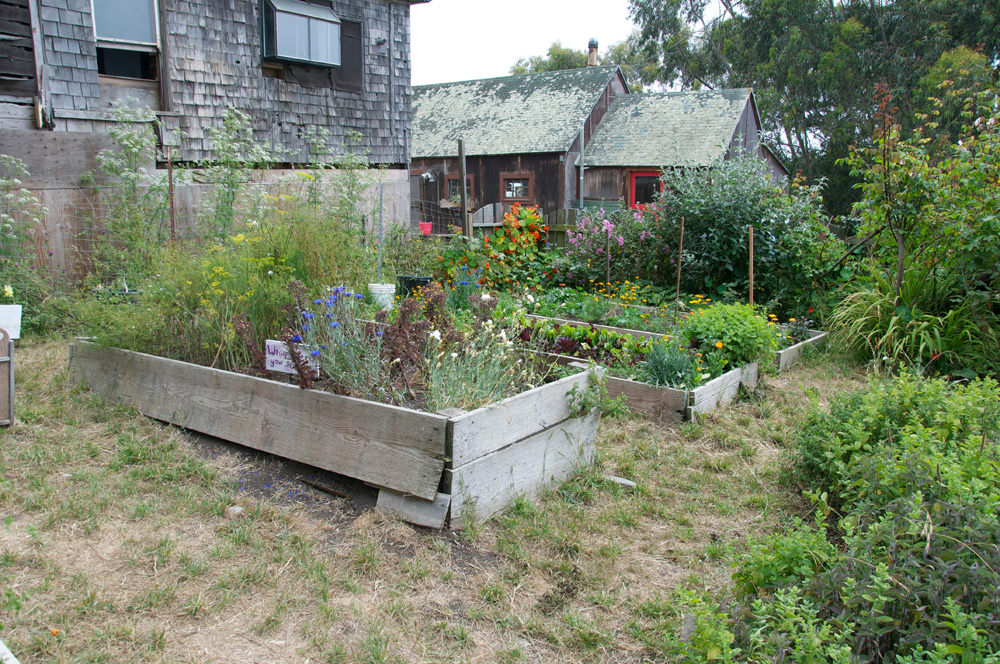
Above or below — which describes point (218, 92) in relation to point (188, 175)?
above

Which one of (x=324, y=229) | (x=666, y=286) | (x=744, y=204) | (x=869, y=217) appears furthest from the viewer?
(x=666, y=286)

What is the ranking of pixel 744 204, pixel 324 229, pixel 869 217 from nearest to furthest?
pixel 324 229 < pixel 869 217 < pixel 744 204

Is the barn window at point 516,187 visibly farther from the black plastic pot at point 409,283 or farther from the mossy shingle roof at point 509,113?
the black plastic pot at point 409,283

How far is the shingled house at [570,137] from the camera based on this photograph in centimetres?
1980

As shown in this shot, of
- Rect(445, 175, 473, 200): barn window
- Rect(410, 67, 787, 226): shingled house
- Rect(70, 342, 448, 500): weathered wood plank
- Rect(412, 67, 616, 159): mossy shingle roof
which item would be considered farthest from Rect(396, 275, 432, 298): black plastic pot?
Rect(445, 175, 473, 200): barn window

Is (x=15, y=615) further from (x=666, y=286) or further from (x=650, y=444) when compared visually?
(x=666, y=286)

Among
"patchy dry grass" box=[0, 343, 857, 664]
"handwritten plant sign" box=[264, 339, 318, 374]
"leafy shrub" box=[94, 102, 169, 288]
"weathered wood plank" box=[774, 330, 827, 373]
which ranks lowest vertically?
"patchy dry grass" box=[0, 343, 857, 664]

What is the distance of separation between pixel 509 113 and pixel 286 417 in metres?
19.5

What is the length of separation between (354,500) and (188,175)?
672 cm

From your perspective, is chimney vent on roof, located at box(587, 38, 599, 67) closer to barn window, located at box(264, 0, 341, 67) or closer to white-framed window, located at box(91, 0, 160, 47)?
barn window, located at box(264, 0, 341, 67)

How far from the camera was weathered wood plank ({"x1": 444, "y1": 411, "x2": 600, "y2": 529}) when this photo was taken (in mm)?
3188

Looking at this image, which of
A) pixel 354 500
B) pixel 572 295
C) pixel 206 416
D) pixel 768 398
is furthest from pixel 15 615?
pixel 572 295

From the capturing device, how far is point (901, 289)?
6.34 meters

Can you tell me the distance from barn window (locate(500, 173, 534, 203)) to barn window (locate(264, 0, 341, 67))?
33.3ft
